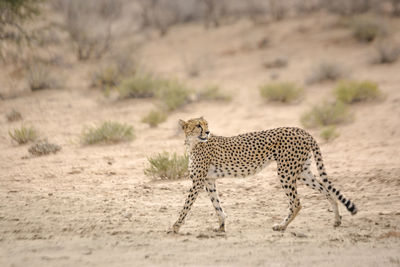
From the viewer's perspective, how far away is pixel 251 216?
229 inches

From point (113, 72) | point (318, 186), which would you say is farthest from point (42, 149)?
point (113, 72)

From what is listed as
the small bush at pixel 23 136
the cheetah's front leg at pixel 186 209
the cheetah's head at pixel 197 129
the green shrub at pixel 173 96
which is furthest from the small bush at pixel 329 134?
the small bush at pixel 23 136

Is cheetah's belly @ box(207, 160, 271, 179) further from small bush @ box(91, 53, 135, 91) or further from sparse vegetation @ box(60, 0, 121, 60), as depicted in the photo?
sparse vegetation @ box(60, 0, 121, 60)

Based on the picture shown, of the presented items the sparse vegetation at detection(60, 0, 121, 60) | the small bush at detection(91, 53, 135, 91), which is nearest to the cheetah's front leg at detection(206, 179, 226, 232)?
the small bush at detection(91, 53, 135, 91)

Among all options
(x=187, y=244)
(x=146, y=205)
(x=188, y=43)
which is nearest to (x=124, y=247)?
(x=187, y=244)

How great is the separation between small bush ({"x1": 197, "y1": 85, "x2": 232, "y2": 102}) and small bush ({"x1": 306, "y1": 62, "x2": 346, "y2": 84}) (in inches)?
115

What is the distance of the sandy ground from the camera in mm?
4637

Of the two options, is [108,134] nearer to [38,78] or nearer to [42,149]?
[42,149]

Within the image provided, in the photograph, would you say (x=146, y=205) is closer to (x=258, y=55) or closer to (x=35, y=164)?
(x=35, y=164)

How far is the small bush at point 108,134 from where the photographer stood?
953cm

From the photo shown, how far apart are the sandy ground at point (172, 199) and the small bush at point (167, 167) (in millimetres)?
178

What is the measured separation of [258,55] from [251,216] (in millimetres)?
14498

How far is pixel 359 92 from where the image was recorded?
11883 mm

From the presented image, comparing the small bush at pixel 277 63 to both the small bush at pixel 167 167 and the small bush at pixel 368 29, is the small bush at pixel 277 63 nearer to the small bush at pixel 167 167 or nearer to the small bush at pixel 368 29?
the small bush at pixel 368 29
